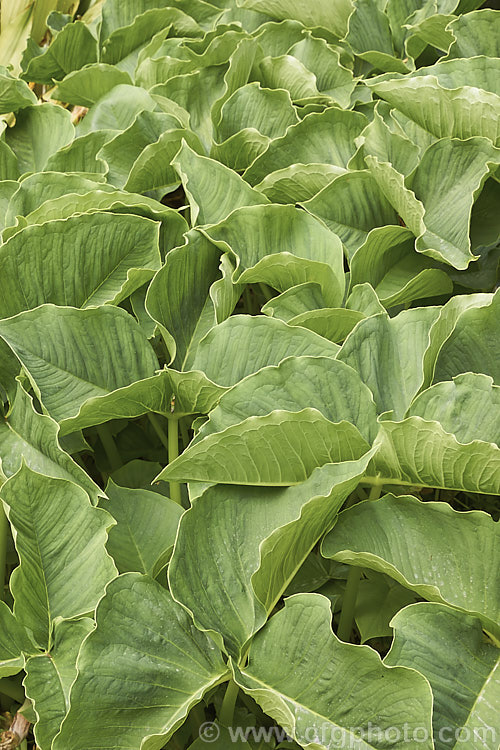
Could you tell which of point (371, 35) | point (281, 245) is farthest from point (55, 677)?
point (371, 35)

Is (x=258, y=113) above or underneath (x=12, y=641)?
above

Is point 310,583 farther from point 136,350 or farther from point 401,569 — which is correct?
point 136,350

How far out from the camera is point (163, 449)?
73 cm

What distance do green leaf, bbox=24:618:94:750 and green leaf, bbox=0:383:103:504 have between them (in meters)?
0.09

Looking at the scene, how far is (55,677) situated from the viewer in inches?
19.1

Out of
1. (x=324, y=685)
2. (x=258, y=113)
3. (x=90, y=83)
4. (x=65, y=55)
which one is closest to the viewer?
(x=324, y=685)

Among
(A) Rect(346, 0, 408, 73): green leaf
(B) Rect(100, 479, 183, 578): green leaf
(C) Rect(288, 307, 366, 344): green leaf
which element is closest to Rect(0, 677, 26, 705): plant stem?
(B) Rect(100, 479, 183, 578): green leaf

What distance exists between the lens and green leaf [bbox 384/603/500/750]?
431 millimetres

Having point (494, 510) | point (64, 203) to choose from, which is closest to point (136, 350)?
point (64, 203)

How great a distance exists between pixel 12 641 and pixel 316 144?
56cm

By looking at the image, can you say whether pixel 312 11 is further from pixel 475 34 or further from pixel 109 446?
pixel 109 446

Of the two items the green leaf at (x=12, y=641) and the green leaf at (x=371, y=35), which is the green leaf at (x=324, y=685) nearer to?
the green leaf at (x=12, y=641)

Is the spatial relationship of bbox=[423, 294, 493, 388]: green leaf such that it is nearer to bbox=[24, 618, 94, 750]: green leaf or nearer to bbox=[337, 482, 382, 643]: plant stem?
bbox=[337, 482, 382, 643]: plant stem

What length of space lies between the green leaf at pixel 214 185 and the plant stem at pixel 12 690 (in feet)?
1.39
